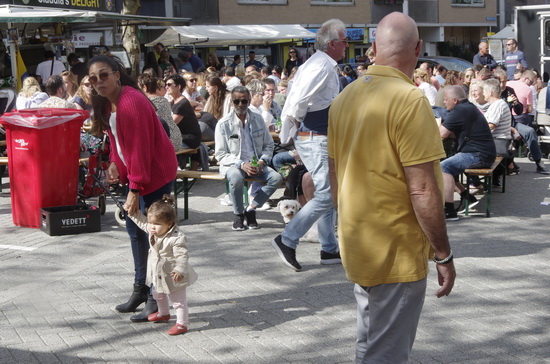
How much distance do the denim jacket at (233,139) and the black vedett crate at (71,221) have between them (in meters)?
1.42

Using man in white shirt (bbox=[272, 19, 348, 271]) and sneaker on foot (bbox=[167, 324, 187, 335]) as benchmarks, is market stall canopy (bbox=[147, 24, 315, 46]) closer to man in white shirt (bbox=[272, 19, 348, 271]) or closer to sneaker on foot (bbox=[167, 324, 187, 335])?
man in white shirt (bbox=[272, 19, 348, 271])

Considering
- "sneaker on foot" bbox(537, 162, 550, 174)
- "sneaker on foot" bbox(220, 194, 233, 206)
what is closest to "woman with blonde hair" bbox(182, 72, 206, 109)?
"sneaker on foot" bbox(220, 194, 233, 206)

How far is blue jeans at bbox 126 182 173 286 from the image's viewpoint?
584 centimetres

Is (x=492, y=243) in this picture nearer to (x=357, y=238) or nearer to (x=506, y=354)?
(x=506, y=354)

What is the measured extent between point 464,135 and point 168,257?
489cm

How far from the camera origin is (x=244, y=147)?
9.34 metres

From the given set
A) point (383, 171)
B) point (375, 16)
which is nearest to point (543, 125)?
point (383, 171)

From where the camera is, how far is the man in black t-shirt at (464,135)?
957 centimetres

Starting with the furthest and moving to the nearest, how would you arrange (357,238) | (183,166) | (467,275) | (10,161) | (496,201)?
(183,166)
(496,201)
(10,161)
(467,275)
(357,238)

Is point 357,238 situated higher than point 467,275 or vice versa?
point 357,238

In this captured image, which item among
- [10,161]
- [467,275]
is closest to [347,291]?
[467,275]

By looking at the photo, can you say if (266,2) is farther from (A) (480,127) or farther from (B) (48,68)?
(A) (480,127)

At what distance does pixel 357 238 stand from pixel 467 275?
3574 millimetres

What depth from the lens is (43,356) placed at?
17.4 ft
